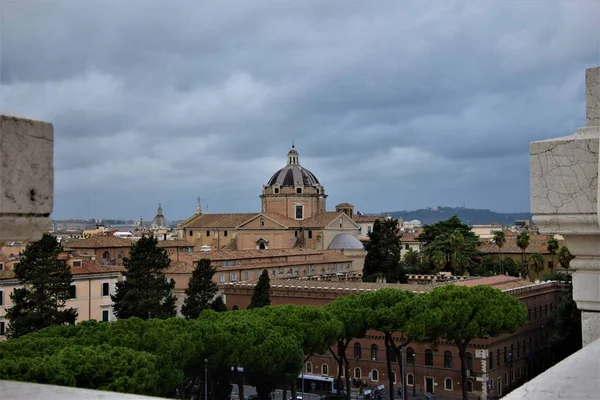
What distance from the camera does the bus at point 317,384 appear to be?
3088cm

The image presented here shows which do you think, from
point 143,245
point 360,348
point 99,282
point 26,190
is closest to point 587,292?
point 26,190

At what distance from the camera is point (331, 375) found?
3167 centimetres

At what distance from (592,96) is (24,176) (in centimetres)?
248

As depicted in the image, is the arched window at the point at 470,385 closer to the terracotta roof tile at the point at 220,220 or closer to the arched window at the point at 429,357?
the arched window at the point at 429,357

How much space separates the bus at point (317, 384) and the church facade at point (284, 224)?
2536 centimetres

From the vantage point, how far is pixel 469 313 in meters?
23.4

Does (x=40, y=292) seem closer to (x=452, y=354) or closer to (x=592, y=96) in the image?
(x=452, y=354)

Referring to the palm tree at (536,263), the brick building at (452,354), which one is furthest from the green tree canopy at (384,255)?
the palm tree at (536,263)

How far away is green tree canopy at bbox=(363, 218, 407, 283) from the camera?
41406mm

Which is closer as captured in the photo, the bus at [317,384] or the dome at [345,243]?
the bus at [317,384]

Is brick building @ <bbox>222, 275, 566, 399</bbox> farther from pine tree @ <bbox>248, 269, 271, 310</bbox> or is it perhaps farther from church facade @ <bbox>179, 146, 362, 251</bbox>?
church facade @ <bbox>179, 146, 362, 251</bbox>

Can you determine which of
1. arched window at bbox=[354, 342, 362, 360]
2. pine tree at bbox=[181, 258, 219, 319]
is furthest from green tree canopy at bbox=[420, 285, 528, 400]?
pine tree at bbox=[181, 258, 219, 319]

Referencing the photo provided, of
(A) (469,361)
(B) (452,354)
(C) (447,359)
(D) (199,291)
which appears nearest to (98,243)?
(D) (199,291)

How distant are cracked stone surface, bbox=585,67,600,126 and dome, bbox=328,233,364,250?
174 feet
